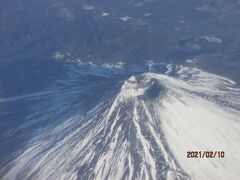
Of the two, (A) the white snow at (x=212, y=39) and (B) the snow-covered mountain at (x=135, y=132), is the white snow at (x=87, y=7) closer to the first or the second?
(A) the white snow at (x=212, y=39)

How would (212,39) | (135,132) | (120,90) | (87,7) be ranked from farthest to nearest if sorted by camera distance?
1. (87,7)
2. (212,39)
3. (120,90)
4. (135,132)

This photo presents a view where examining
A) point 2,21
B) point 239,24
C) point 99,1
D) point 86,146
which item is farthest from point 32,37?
point 86,146

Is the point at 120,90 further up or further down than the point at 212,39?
further down

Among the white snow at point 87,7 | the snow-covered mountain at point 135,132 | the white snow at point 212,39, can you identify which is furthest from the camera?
the white snow at point 87,7

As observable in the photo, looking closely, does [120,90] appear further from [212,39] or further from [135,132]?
[212,39]

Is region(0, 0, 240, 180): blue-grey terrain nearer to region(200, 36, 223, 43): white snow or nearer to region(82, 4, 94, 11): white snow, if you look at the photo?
region(200, 36, 223, 43): white snow

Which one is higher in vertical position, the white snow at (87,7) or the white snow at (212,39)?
the white snow at (87,7)

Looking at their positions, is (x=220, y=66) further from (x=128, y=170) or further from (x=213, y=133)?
(x=128, y=170)

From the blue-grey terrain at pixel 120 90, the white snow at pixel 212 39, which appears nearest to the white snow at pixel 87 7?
the blue-grey terrain at pixel 120 90

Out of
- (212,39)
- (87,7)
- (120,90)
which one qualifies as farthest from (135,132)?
(87,7)

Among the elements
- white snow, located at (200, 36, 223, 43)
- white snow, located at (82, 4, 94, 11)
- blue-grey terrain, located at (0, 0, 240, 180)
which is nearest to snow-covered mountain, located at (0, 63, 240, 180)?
blue-grey terrain, located at (0, 0, 240, 180)
